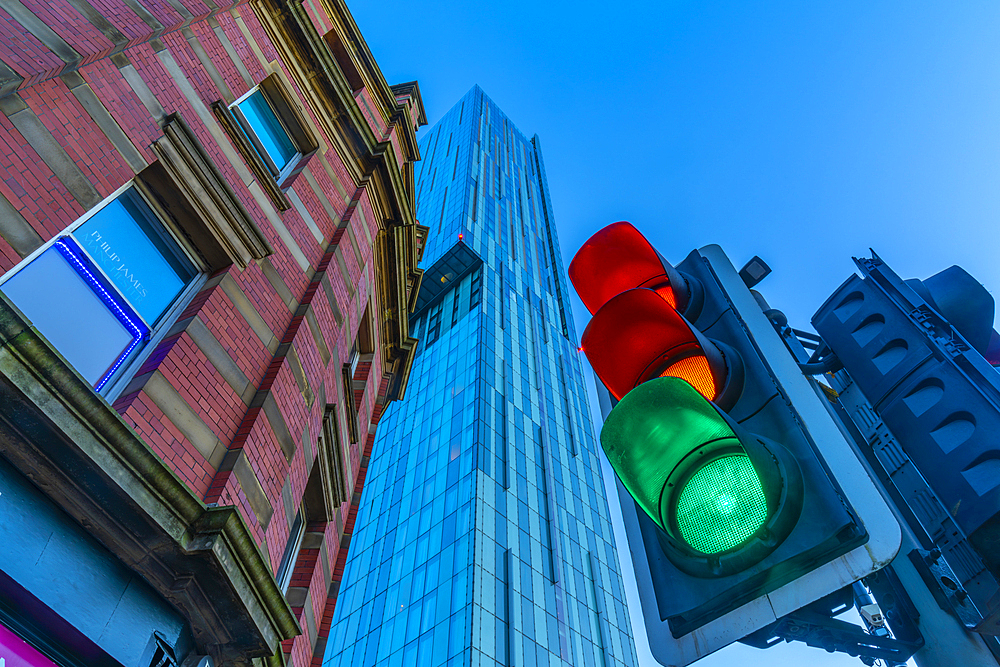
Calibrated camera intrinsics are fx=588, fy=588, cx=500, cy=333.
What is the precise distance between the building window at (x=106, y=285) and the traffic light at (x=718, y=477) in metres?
4.44

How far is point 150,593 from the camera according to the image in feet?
15.0

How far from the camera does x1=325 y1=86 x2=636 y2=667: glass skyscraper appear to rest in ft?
93.7

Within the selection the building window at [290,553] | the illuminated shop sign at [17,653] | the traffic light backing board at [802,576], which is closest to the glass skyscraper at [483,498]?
the building window at [290,553]

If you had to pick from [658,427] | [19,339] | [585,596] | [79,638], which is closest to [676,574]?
[658,427]

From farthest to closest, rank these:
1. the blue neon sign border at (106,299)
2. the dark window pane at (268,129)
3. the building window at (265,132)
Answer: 1. the dark window pane at (268,129)
2. the building window at (265,132)
3. the blue neon sign border at (106,299)

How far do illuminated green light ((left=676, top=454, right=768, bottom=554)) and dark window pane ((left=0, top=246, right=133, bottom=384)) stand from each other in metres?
4.90

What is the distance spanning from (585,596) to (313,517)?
29.8m

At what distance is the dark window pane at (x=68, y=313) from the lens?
470 centimetres

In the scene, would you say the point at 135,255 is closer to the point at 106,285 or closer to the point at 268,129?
the point at 106,285

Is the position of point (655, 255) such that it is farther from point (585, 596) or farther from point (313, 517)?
point (585, 596)

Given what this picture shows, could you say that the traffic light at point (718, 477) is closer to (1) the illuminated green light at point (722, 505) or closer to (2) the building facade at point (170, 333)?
(1) the illuminated green light at point (722, 505)

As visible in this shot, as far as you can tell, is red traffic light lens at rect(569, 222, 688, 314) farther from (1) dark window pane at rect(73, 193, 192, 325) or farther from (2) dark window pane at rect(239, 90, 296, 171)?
(2) dark window pane at rect(239, 90, 296, 171)

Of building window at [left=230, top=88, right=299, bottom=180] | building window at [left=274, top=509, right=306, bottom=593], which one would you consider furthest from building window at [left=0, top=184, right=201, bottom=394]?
building window at [left=274, top=509, right=306, bottom=593]

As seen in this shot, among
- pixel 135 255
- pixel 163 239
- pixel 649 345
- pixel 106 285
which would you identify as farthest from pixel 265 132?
pixel 649 345
